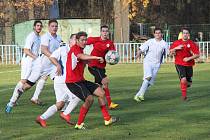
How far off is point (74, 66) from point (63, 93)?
105cm

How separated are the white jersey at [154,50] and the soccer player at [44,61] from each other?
8.80 ft

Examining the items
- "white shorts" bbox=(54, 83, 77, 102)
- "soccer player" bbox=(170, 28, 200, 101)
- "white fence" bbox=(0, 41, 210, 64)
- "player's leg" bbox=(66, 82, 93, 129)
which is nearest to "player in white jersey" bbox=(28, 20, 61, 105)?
"white shorts" bbox=(54, 83, 77, 102)

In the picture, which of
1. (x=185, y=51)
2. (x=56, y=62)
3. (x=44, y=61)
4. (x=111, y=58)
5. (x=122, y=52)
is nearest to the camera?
(x=56, y=62)

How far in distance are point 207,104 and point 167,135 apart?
4624 millimetres

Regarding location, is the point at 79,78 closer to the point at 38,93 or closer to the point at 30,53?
the point at 30,53

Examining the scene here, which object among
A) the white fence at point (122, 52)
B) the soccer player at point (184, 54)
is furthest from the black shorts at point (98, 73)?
the white fence at point (122, 52)

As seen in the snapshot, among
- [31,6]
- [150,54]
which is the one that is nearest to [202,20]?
[31,6]

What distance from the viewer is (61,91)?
1183cm

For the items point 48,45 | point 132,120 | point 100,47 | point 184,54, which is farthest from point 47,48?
point 184,54

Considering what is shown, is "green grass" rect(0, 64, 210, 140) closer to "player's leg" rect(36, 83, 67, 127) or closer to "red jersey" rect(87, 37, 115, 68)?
"player's leg" rect(36, 83, 67, 127)

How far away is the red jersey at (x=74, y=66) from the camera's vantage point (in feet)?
35.7

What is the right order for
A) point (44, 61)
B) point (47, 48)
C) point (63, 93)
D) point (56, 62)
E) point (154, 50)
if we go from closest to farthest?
point (63, 93) < point (56, 62) < point (47, 48) < point (44, 61) < point (154, 50)

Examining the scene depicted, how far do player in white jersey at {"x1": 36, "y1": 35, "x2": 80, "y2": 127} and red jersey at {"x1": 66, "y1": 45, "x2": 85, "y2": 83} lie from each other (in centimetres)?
37

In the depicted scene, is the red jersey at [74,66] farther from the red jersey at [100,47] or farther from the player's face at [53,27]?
the red jersey at [100,47]
